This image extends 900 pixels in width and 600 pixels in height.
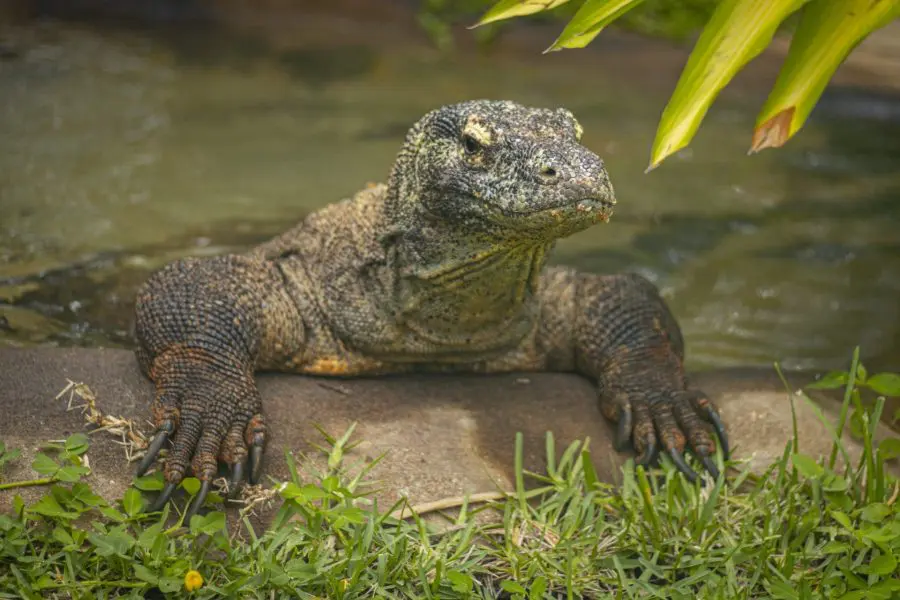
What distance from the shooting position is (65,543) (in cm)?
347

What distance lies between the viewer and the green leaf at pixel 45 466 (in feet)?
12.0

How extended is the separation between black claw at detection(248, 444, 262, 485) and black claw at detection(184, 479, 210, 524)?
0.20m

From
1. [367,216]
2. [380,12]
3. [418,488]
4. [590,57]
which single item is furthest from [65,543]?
[380,12]

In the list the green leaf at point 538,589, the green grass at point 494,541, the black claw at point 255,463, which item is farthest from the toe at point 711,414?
the black claw at point 255,463

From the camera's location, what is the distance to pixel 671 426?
4672 millimetres

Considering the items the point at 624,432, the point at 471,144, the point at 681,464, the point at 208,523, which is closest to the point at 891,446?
the point at 681,464

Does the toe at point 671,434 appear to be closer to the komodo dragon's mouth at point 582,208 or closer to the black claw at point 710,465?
the black claw at point 710,465

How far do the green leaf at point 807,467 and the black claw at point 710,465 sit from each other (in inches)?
16.3

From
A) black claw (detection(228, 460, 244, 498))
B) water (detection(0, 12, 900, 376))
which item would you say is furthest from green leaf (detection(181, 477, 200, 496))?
water (detection(0, 12, 900, 376))

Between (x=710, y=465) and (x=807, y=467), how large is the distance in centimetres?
52

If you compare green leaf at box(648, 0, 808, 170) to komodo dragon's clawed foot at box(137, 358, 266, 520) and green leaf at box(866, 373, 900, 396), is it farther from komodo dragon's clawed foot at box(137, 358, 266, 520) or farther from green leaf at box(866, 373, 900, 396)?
komodo dragon's clawed foot at box(137, 358, 266, 520)

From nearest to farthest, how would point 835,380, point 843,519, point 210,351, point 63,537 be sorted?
point 63,537
point 843,519
point 835,380
point 210,351

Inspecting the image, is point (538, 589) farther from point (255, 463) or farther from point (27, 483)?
point (27, 483)

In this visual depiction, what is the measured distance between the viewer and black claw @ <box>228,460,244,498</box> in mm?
3973
